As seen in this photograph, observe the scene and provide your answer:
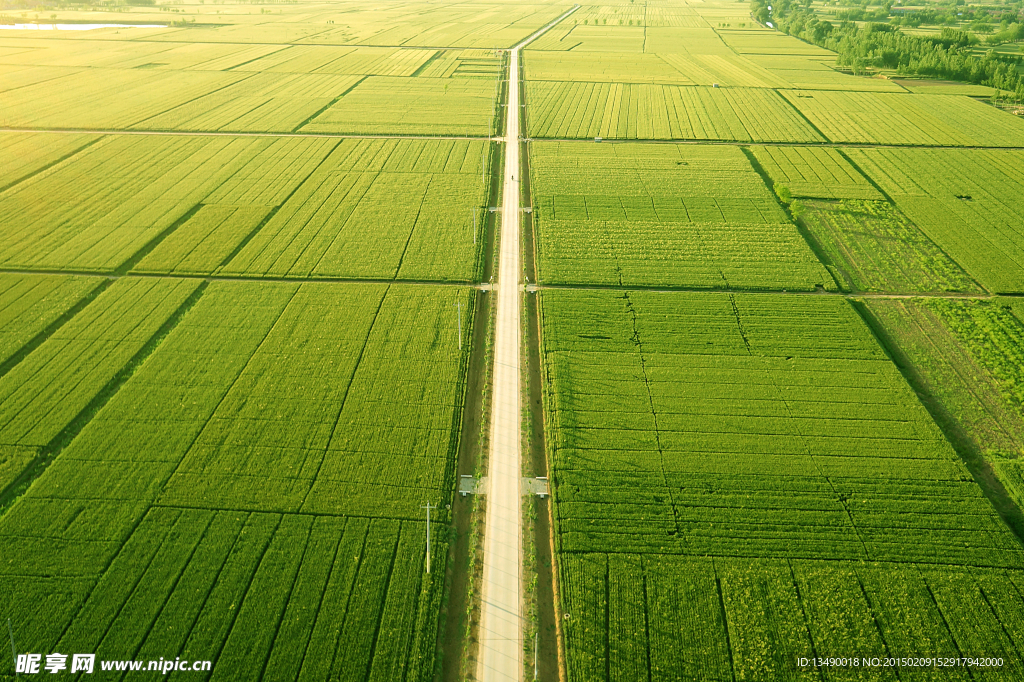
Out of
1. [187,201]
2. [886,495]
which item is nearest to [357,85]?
[187,201]

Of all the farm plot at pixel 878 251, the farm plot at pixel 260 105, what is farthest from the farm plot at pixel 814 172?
the farm plot at pixel 260 105

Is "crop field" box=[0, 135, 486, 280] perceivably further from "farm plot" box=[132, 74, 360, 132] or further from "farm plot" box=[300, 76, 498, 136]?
"farm plot" box=[132, 74, 360, 132]

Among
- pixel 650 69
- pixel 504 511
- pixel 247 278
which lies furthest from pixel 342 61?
pixel 504 511

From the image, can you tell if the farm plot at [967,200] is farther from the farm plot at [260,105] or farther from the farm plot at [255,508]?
the farm plot at [260,105]

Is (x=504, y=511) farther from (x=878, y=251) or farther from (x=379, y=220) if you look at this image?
(x=878, y=251)

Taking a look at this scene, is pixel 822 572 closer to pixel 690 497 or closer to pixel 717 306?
pixel 690 497

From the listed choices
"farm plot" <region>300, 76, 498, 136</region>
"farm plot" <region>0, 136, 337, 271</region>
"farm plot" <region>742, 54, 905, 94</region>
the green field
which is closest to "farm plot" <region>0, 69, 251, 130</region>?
the green field
